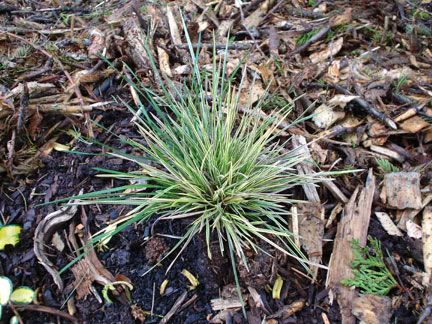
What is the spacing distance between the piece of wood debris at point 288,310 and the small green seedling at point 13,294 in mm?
1002

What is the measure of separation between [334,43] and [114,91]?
4.71 ft

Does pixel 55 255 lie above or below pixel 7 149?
below

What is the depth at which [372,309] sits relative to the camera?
1.62 m

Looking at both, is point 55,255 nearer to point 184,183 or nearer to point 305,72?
point 184,183

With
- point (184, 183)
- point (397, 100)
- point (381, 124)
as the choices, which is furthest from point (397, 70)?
point (184, 183)

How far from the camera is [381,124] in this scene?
85.2 inches

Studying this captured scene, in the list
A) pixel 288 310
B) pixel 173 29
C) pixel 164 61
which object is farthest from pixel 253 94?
pixel 288 310

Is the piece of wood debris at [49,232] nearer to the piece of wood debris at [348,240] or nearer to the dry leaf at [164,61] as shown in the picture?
the dry leaf at [164,61]

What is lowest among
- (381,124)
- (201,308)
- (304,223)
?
(201,308)

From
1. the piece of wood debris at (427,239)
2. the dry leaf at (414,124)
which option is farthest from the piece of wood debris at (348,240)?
the dry leaf at (414,124)

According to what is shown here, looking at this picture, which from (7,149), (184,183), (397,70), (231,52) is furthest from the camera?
(231,52)

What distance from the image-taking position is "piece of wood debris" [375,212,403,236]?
1822 mm

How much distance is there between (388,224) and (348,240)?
22 cm

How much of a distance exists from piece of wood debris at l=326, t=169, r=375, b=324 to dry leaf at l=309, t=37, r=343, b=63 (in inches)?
35.5
